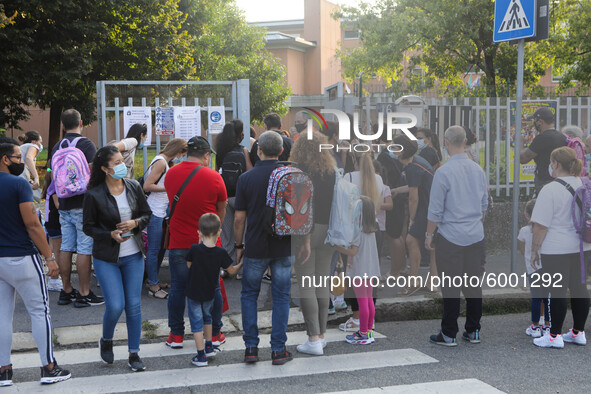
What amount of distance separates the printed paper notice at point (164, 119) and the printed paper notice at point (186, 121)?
0.06 meters

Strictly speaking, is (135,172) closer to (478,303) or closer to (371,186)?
(371,186)

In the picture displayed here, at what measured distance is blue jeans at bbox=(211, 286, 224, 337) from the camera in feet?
16.8

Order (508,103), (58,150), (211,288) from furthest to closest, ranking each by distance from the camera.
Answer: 1. (508,103)
2. (58,150)
3. (211,288)

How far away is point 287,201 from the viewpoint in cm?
486

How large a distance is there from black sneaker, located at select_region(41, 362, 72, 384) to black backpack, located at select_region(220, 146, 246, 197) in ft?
9.80

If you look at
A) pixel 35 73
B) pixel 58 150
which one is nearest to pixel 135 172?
pixel 58 150

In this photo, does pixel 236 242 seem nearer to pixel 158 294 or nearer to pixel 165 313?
pixel 165 313

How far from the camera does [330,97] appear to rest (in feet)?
32.0

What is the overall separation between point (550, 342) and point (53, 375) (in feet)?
13.1

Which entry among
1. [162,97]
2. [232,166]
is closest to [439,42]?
[162,97]

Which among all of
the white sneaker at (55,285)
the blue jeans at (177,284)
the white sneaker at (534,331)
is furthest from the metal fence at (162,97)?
the white sneaker at (534,331)

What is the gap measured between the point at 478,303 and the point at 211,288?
2.37 metres

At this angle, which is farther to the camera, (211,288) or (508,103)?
(508,103)

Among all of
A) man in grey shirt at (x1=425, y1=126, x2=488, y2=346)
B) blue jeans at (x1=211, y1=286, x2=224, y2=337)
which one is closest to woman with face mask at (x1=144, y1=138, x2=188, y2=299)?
blue jeans at (x1=211, y1=286, x2=224, y2=337)
